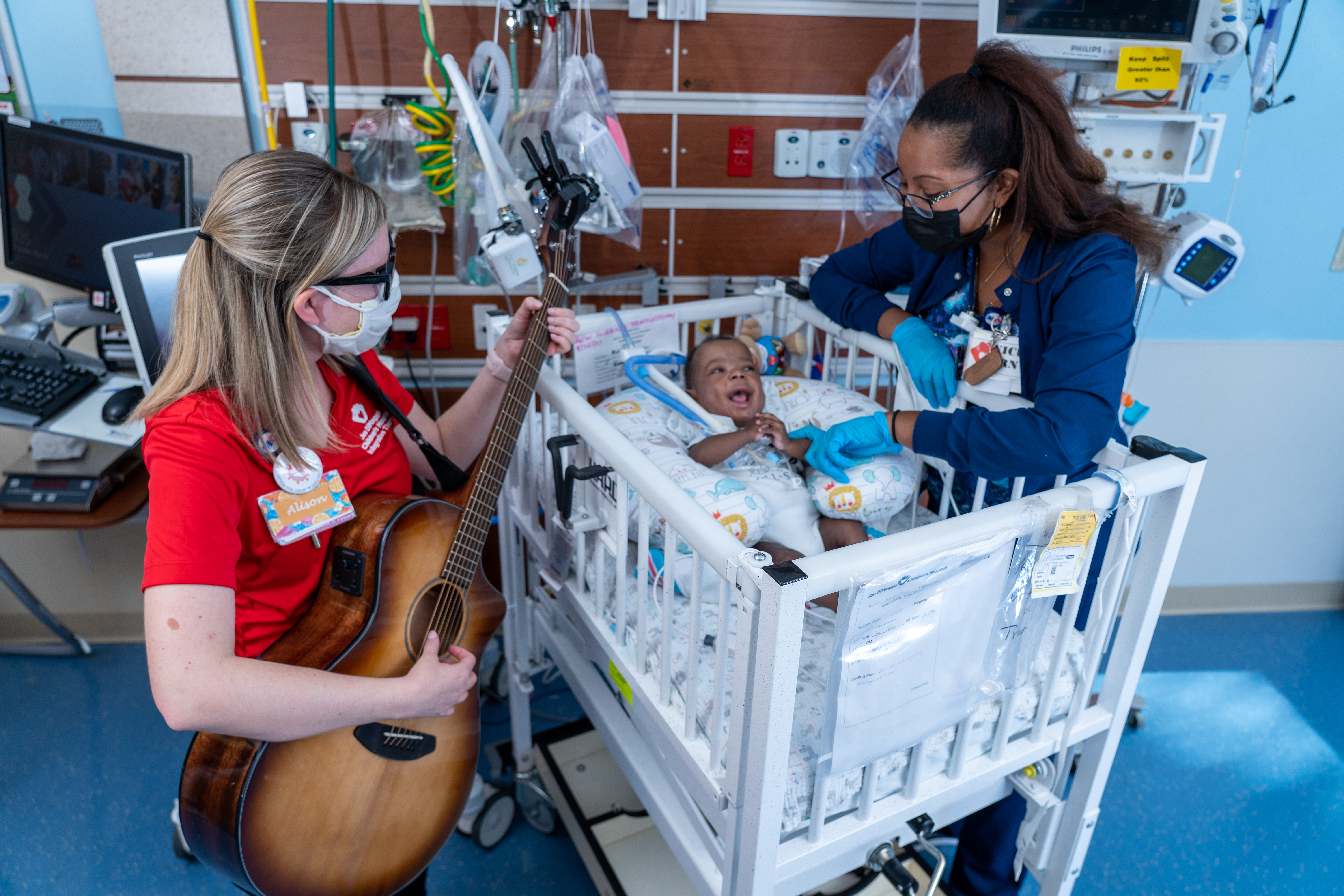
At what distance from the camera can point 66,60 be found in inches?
87.2

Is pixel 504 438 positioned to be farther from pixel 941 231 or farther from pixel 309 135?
pixel 309 135

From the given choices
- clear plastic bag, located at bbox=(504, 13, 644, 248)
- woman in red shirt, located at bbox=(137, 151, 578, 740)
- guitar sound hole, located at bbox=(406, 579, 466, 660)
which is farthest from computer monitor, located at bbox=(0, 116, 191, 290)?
guitar sound hole, located at bbox=(406, 579, 466, 660)

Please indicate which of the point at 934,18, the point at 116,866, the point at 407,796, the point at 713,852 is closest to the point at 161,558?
the point at 407,796

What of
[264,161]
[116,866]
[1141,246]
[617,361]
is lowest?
[116,866]

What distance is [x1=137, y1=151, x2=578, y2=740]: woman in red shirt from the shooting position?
38.9 inches

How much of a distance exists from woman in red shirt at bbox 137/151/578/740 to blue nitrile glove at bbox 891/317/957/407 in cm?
100

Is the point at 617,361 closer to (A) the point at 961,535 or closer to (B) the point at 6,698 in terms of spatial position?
(A) the point at 961,535

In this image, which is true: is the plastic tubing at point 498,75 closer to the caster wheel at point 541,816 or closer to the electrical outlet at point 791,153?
the electrical outlet at point 791,153

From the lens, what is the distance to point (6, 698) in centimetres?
244

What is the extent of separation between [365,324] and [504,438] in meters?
0.33

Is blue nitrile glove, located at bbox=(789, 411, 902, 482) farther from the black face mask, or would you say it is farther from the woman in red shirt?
the woman in red shirt

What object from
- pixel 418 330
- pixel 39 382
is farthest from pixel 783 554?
pixel 39 382

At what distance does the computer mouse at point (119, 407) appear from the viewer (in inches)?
76.7

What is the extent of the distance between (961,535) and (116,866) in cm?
214
